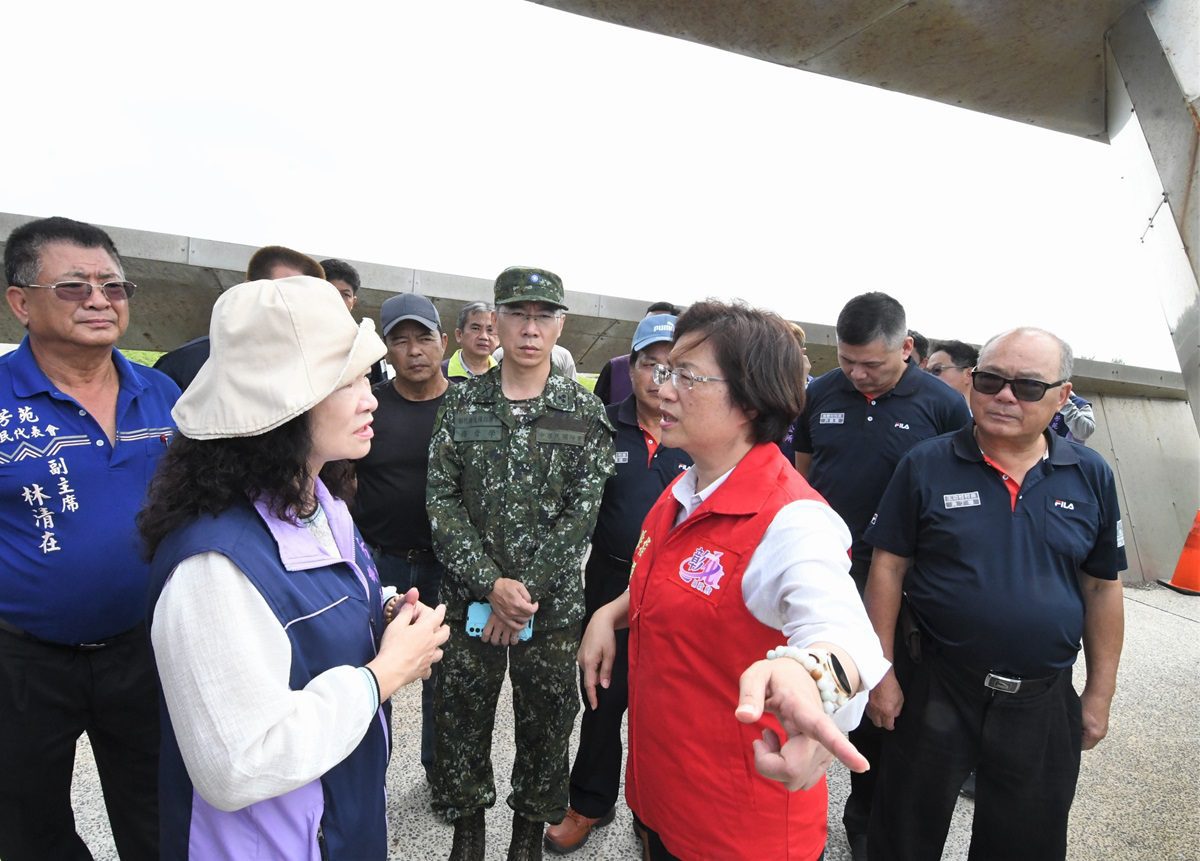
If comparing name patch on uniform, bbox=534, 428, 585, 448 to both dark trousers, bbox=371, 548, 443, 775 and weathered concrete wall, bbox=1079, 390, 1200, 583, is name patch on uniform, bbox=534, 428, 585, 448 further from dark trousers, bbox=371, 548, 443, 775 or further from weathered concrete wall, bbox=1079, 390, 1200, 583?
weathered concrete wall, bbox=1079, 390, 1200, 583

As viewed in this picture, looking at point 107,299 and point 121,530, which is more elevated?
point 107,299

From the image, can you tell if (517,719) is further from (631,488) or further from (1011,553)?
(1011,553)

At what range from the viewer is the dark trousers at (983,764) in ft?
6.59

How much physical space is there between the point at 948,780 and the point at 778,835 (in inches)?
44.5

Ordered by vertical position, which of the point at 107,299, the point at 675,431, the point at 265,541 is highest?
the point at 107,299

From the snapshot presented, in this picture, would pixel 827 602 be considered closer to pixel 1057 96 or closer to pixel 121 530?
pixel 121 530

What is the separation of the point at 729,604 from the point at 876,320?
87.7 inches

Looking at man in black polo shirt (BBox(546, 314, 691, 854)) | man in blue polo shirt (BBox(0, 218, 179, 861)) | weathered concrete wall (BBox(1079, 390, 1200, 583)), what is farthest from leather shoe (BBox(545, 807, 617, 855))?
weathered concrete wall (BBox(1079, 390, 1200, 583))

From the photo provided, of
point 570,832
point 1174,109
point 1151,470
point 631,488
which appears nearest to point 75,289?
point 631,488

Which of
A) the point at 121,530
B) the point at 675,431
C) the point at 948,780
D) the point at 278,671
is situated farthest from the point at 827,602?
the point at 121,530

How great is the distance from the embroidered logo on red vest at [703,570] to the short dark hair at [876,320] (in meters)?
2.09

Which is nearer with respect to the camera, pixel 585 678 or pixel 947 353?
pixel 585 678

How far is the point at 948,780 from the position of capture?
211 cm

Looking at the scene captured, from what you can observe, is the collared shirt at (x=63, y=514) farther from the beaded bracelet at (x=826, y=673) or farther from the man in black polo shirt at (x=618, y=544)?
the beaded bracelet at (x=826, y=673)
